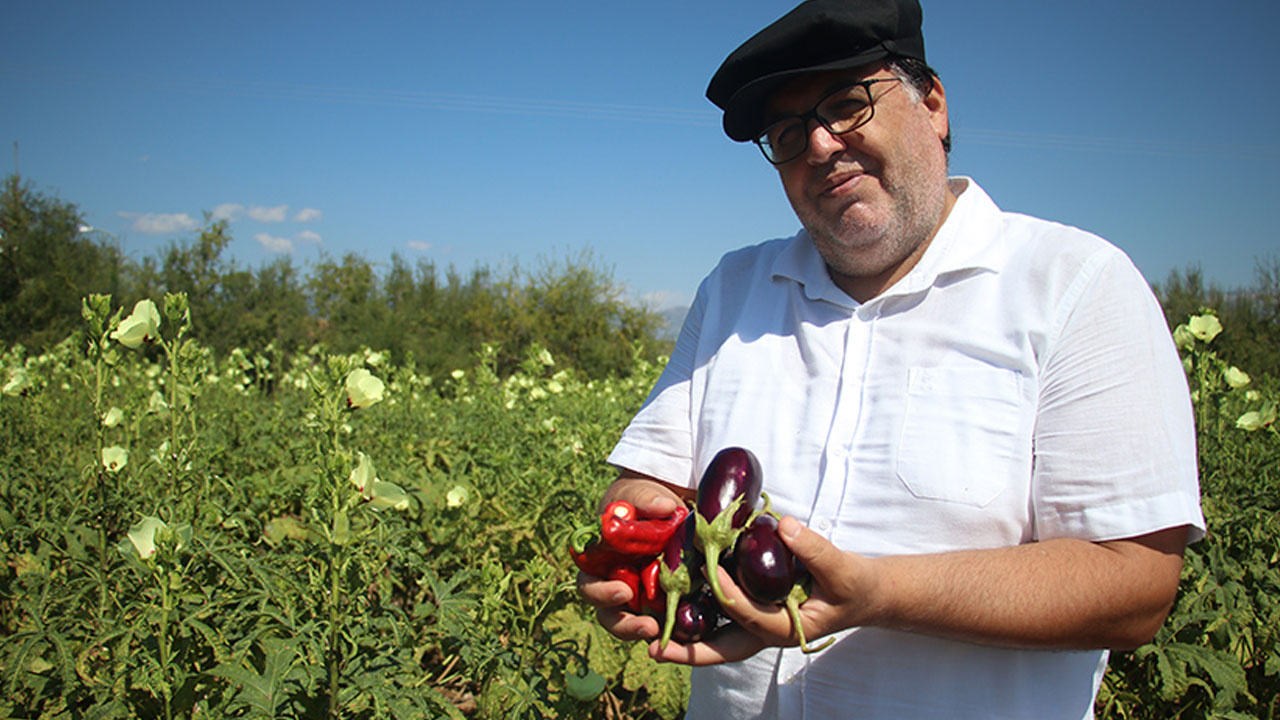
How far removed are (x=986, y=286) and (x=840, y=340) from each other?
0.29 metres

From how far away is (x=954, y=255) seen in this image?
1412 mm

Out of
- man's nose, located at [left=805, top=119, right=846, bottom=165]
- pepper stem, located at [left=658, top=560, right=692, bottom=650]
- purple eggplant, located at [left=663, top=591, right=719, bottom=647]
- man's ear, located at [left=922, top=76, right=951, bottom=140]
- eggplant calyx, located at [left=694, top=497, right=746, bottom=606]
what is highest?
man's ear, located at [left=922, top=76, right=951, bottom=140]

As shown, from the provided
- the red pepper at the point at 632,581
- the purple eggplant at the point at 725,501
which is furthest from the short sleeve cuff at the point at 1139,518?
the red pepper at the point at 632,581

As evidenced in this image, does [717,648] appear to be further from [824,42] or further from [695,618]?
[824,42]

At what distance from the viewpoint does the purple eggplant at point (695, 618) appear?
3.85ft

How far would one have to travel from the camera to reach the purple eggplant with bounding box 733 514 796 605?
3.43ft

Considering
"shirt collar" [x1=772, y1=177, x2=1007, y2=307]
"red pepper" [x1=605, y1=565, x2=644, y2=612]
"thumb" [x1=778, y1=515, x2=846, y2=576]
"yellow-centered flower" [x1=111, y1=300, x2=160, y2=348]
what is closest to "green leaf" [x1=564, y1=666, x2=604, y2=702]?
"red pepper" [x1=605, y1=565, x2=644, y2=612]

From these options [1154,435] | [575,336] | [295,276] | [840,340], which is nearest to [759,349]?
[840,340]

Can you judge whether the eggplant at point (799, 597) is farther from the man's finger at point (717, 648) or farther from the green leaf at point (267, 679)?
the green leaf at point (267, 679)

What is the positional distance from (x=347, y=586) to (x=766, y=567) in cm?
138

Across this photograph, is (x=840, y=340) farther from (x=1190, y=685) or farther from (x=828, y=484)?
(x=1190, y=685)

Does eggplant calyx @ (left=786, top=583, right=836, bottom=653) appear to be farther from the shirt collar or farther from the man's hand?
the shirt collar

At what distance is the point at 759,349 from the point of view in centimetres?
157

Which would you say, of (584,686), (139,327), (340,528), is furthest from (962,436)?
(139,327)
